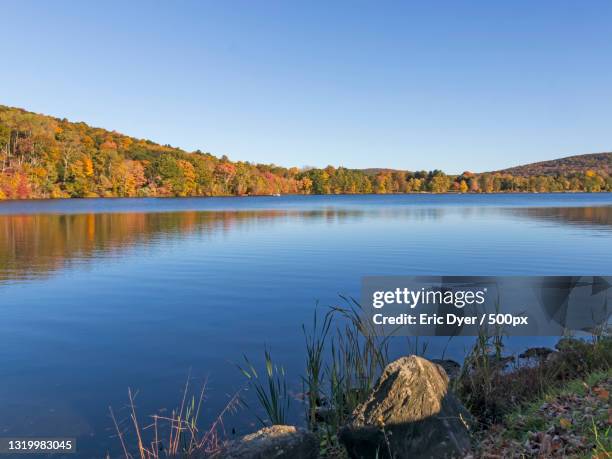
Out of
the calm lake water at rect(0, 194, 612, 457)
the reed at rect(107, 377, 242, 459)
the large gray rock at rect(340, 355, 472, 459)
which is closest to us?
the large gray rock at rect(340, 355, 472, 459)

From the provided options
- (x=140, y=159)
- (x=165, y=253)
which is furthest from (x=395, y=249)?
(x=140, y=159)

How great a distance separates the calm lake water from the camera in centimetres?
971

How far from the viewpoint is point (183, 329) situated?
1437 cm

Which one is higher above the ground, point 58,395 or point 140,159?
point 140,159

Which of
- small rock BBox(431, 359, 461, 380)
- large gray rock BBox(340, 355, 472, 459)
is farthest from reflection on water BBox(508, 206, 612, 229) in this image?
large gray rock BBox(340, 355, 472, 459)

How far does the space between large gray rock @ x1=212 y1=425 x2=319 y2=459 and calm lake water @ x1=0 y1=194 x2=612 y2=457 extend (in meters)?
2.19

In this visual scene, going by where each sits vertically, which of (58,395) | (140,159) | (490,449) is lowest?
Answer: (58,395)

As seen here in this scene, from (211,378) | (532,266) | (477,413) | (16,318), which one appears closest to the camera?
(477,413)

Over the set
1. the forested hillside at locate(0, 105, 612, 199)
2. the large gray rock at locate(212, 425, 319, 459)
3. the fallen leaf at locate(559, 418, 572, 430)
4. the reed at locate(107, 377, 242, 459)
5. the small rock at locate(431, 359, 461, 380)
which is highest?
the forested hillside at locate(0, 105, 612, 199)

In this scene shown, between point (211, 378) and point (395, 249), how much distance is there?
2285 centimetres

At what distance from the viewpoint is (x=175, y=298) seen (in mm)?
18531

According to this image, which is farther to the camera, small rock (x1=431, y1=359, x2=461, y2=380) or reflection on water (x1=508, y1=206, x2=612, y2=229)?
reflection on water (x1=508, y1=206, x2=612, y2=229)

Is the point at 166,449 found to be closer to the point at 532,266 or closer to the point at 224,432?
the point at 224,432

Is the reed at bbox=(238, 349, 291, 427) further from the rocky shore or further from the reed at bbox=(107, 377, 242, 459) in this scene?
the rocky shore
